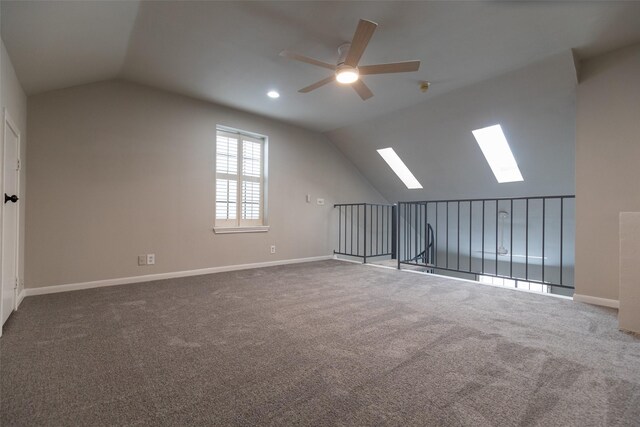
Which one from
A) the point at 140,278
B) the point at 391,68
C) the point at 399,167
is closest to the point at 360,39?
the point at 391,68

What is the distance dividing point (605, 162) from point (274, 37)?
10.8ft

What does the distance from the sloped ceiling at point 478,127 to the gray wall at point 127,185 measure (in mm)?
2034

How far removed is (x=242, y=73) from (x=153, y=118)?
136 centimetres

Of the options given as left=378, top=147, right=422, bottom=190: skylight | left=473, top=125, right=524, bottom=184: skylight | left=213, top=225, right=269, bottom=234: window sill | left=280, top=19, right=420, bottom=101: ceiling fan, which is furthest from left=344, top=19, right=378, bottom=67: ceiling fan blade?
left=378, top=147, right=422, bottom=190: skylight

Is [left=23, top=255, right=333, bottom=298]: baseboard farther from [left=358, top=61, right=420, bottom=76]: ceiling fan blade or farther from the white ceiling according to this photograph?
[left=358, top=61, right=420, bottom=76]: ceiling fan blade

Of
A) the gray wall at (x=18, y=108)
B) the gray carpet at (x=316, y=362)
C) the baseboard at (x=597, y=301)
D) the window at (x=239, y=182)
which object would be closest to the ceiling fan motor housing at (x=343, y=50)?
the gray carpet at (x=316, y=362)

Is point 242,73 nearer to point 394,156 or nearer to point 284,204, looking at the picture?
point 284,204

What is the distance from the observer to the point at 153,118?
11.9ft

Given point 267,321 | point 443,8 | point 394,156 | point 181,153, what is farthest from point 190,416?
point 394,156

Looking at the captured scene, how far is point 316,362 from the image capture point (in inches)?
62.9

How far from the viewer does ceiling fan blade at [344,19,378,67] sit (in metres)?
1.91

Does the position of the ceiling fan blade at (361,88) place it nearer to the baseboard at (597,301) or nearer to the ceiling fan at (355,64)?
the ceiling fan at (355,64)

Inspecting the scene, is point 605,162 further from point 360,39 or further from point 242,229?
point 242,229

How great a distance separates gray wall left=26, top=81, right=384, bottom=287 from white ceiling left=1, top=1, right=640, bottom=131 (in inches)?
13.6
